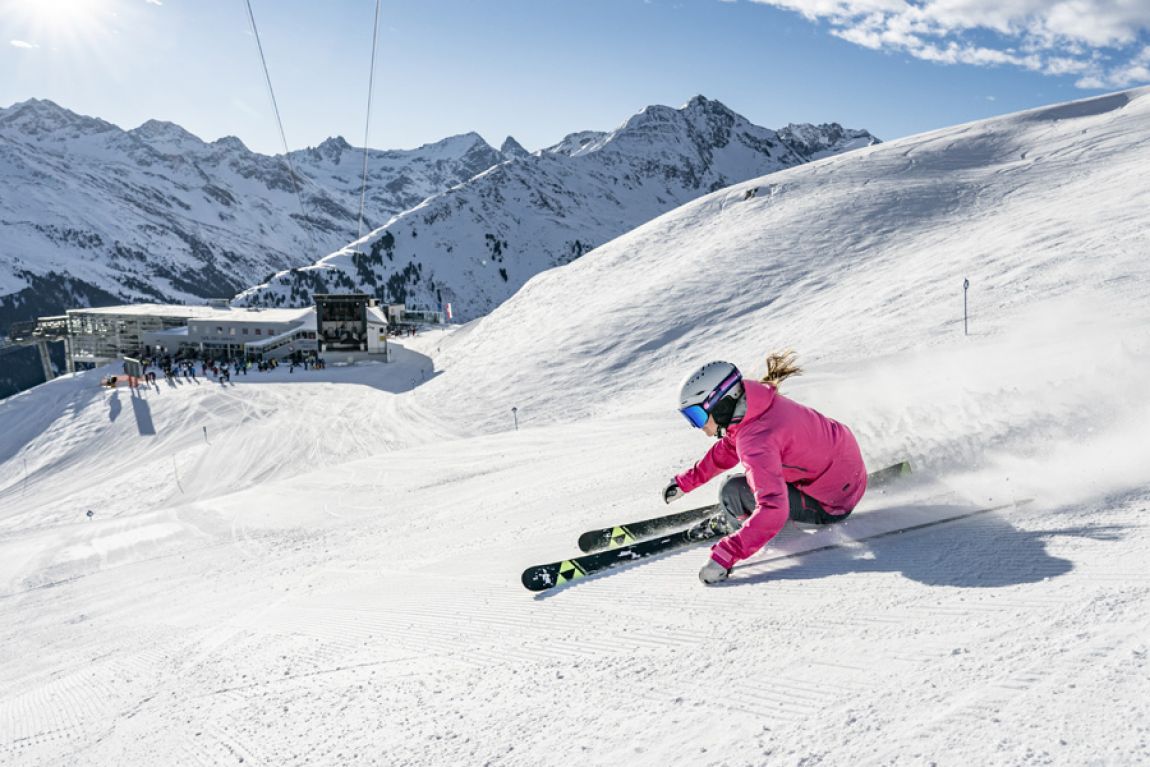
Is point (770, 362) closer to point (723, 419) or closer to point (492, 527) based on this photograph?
point (723, 419)

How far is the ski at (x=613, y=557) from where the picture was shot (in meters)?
4.73

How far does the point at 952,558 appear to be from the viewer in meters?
3.80

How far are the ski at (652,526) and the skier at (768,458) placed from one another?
0.71 metres

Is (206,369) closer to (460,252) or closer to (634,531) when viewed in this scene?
(634,531)

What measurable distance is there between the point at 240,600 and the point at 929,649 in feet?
21.6

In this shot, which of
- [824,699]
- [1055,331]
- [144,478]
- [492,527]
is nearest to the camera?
[824,699]

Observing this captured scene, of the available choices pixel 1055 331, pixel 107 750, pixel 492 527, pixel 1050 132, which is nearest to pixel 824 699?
pixel 107 750

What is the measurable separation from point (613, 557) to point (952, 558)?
2.21 m

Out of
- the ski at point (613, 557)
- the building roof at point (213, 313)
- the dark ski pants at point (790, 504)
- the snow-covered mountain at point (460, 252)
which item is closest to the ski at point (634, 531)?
the ski at point (613, 557)

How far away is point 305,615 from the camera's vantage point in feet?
17.8

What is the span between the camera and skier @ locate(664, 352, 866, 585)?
4168 millimetres

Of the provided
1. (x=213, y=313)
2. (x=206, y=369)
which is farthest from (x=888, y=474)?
(x=213, y=313)

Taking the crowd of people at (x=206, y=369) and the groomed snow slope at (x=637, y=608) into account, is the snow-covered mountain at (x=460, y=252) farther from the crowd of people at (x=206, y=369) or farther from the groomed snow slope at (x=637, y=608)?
the groomed snow slope at (x=637, y=608)

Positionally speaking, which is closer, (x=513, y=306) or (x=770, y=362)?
(x=770, y=362)
